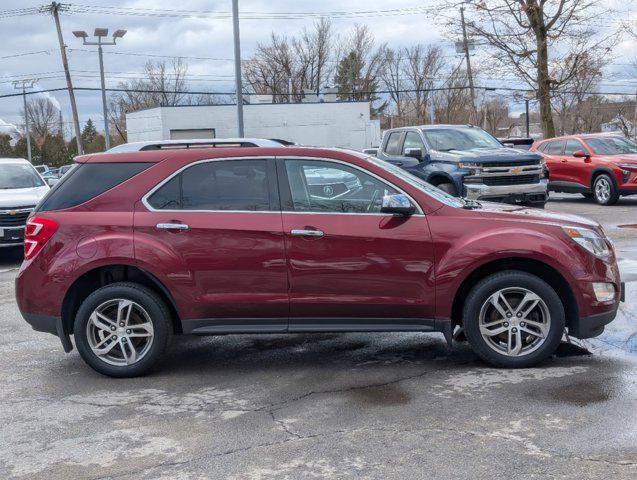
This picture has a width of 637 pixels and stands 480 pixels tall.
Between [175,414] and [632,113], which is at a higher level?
[632,113]

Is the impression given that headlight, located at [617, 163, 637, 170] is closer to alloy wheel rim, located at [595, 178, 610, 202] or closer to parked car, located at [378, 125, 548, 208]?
alloy wheel rim, located at [595, 178, 610, 202]

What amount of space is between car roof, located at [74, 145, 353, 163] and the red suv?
2 cm

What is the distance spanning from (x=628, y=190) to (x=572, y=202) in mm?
2551

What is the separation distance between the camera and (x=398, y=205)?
5594 millimetres

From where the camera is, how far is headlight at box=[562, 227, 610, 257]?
18.6ft

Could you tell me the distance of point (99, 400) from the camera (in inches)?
212

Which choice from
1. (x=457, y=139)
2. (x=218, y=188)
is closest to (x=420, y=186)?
(x=218, y=188)

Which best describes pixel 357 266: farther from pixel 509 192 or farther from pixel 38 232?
pixel 509 192

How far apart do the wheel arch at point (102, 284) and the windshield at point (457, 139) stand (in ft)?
34.5

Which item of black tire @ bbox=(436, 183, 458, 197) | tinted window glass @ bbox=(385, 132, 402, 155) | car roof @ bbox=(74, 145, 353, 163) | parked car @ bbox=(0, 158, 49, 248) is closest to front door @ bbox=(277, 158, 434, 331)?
car roof @ bbox=(74, 145, 353, 163)

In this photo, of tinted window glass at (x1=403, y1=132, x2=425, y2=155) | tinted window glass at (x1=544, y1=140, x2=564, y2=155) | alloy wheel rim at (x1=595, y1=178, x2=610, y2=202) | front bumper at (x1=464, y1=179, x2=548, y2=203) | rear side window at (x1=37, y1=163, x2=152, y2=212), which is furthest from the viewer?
tinted window glass at (x1=544, y1=140, x2=564, y2=155)

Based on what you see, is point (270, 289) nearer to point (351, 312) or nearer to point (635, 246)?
point (351, 312)

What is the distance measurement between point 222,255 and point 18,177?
10.3 m

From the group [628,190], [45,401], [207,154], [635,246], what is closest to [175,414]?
[45,401]
